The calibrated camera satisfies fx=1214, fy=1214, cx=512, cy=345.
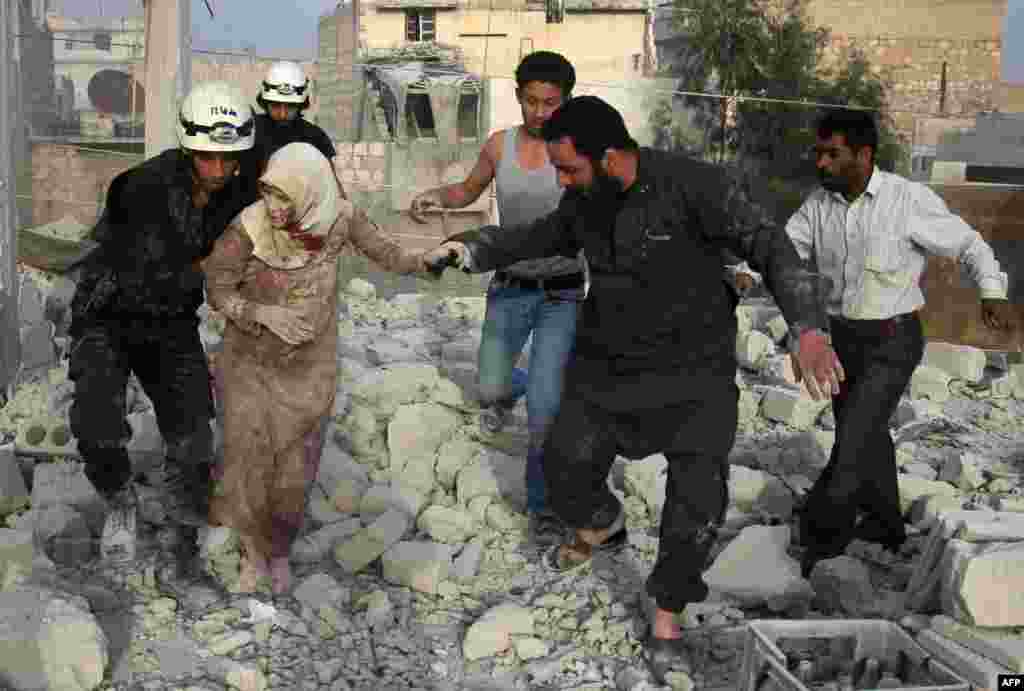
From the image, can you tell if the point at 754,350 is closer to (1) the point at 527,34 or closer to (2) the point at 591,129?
(2) the point at 591,129

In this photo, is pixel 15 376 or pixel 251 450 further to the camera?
pixel 15 376

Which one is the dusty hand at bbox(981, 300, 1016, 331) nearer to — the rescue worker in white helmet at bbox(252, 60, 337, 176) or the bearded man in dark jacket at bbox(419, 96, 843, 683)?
the bearded man in dark jacket at bbox(419, 96, 843, 683)

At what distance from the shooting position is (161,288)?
4.26 metres

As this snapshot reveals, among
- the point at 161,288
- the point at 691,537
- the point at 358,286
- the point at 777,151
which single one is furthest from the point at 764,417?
the point at 777,151

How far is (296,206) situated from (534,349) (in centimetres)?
135

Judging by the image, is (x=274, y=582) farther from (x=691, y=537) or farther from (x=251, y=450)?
(x=691, y=537)

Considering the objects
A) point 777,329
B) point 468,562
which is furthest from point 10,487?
point 777,329

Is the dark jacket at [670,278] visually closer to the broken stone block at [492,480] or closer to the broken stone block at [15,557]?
the broken stone block at [492,480]

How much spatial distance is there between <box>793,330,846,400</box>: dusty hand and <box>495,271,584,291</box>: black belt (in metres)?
1.48

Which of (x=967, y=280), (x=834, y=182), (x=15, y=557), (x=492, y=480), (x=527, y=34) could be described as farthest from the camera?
(x=527, y=34)

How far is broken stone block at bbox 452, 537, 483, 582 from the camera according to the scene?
4.85 meters

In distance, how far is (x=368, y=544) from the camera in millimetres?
4852

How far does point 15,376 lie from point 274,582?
135 inches

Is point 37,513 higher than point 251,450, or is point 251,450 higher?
point 251,450
